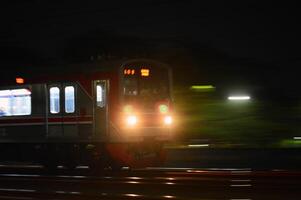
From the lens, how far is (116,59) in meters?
16.2

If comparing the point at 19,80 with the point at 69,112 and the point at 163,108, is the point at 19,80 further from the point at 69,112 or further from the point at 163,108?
the point at 163,108

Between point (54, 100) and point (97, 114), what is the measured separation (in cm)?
163

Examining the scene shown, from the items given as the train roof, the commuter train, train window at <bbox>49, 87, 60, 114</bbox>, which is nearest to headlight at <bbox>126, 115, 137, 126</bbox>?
the commuter train

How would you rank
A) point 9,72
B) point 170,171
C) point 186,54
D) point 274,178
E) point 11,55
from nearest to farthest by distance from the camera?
point 274,178 < point 170,171 < point 9,72 < point 186,54 < point 11,55

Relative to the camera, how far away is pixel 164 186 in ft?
39.5

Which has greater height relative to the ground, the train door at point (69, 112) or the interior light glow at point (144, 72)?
the interior light glow at point (144, 72)

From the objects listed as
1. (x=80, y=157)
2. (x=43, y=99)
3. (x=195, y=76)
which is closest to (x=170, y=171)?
(x=80, y=157)

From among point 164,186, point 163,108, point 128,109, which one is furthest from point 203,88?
point 164,186

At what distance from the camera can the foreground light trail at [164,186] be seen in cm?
1077

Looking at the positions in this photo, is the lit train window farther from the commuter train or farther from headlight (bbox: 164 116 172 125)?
headlight (bbox: 164 116 172 125)

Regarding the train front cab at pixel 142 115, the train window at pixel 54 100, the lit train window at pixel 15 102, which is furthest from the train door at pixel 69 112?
the lit train window at pixel 15 102

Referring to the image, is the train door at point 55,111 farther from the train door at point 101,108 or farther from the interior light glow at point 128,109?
the interior light glow at point 128,109

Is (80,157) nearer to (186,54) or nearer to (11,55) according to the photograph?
(186,54)

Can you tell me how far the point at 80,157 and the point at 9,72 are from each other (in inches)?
153
